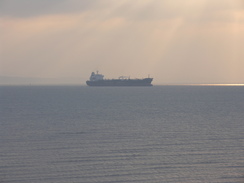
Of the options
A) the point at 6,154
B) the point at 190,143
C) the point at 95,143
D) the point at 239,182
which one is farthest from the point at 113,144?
the point at 239,182

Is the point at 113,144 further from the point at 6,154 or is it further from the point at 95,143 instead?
the point at 6,154

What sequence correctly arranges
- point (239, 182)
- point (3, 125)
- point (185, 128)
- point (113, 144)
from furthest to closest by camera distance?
point (3, 125)
point (185, 128)
point (113, 144)
point (239, 182)

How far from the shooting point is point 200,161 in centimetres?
2698

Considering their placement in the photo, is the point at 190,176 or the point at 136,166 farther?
the point at 136,166

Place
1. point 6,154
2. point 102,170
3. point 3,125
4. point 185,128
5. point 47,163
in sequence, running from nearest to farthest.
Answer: point 102,170
point 47,163
point 6,154
point 185,128
point 3,125

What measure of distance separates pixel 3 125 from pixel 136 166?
81.7 feet

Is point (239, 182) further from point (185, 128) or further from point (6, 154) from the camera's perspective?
point (185, 128)

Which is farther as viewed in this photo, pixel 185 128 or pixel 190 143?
pixel 185 128

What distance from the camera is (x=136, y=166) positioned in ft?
84.0

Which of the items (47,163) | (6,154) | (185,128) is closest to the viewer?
(47,163)

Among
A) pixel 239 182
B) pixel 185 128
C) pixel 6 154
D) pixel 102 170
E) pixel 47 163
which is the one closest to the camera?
pixel 239 182

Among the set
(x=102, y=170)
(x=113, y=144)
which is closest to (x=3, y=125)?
(x=113, y=144)

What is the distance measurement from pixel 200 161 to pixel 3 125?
85.8ft

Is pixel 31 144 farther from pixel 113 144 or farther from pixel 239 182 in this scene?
pixel 239 182
